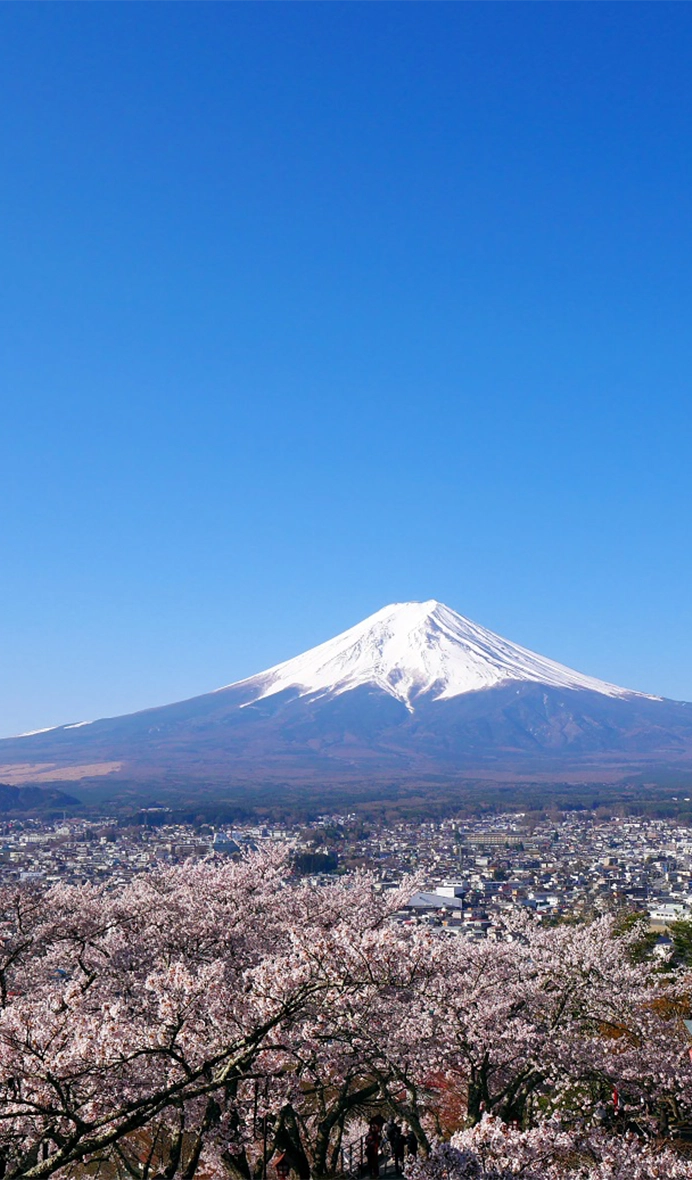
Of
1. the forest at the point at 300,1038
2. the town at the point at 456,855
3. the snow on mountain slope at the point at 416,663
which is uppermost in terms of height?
the snow on mountain slope at the point at 416,663

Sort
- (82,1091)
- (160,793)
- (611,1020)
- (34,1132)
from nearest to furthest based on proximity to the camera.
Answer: (82,1091)
(34,1132)
(611,1020)
(160,793)

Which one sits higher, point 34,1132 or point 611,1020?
point 34,1132

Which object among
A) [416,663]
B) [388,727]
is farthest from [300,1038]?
[416,663]

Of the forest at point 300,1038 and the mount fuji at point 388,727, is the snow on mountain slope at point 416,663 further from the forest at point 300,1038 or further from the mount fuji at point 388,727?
the forest at point 300,1038

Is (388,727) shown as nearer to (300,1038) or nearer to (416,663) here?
(416,663)

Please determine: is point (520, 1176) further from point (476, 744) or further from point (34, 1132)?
Answer: point (476, 744)

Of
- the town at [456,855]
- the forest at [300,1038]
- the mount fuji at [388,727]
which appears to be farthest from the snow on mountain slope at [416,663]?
the forest at [300,1038]

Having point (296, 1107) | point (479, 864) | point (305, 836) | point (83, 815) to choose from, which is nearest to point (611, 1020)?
point (296, 1107)
